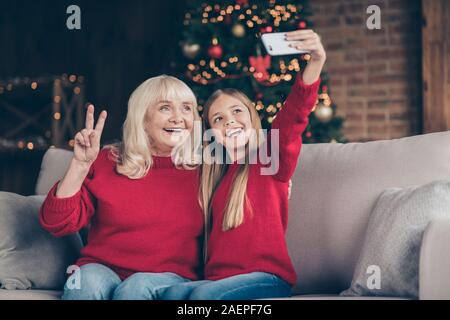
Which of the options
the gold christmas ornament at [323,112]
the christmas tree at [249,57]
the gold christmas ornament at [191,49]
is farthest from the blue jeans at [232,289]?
the gold christmas ornament at [191,49]

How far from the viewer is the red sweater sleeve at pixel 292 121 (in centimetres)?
173

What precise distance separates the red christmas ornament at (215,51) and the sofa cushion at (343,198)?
1674mm

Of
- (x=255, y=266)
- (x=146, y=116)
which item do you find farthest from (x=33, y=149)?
(x=255, y=266)

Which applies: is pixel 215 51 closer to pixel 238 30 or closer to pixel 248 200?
pixel 238 30

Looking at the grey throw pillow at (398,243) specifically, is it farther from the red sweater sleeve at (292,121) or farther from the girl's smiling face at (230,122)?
the girl's smiling face at (230,122)

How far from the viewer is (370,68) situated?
4.27 metres

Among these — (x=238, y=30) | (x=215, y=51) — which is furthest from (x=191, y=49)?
(x=238, y=30)

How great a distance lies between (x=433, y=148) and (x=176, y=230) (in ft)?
2.47

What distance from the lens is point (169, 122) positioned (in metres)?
1.90

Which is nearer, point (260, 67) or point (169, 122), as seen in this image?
point (169, 122)

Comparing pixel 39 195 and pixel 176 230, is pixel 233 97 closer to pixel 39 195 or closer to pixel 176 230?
pixel 176 230

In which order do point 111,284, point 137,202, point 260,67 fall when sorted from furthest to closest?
point 260,67 → point 137,202 → point 111,284

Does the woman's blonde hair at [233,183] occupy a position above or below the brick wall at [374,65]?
below

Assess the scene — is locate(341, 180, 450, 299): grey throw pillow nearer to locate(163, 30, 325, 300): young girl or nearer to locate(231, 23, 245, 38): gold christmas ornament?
locate(163, 30, 325, 300): young girl
